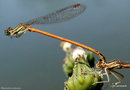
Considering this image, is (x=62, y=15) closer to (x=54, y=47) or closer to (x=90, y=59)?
(x=90, y=59)

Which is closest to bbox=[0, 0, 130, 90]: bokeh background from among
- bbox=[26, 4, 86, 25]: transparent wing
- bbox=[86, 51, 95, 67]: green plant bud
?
bbox=[26, 4, 86, 25]: transparent wing

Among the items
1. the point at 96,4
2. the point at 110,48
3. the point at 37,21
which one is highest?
the point at 96,4

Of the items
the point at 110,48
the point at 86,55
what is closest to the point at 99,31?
the point at 110,48

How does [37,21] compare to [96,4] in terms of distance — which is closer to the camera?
[37,21]

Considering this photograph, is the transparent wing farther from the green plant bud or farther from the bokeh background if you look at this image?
the bokeh background

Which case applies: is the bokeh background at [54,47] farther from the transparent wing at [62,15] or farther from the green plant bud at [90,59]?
the green plant bud at [90,59]

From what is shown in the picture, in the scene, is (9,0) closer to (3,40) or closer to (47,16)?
(3,40)

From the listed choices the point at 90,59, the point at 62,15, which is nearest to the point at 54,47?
the point at 62,15

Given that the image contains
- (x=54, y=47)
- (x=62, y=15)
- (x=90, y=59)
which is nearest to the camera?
(x=90, y=59)

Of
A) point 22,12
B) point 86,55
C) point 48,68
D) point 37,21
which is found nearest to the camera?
point 86,55
